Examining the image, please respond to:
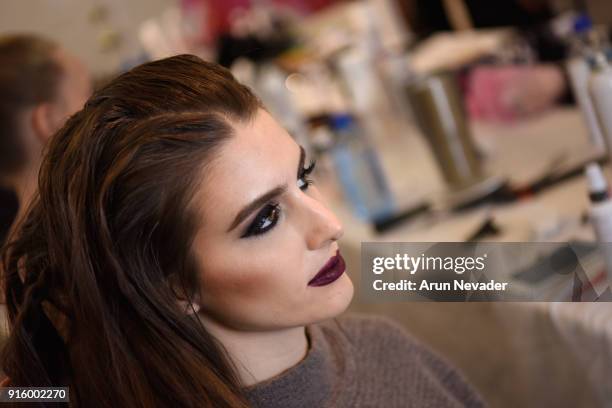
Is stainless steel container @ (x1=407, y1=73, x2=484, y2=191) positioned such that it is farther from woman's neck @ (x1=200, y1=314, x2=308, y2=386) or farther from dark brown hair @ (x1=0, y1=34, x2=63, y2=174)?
dark brown hair @ (x1=0, y1=34, x2=63, y2=174)

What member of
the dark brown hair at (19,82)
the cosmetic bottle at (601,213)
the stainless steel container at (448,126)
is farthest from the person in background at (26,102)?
the cosmetic bottle at (601,213)

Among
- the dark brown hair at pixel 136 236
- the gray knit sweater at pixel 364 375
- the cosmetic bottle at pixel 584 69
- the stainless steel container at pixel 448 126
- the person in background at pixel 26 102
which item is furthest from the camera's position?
→ the person in background at pixel 26 102

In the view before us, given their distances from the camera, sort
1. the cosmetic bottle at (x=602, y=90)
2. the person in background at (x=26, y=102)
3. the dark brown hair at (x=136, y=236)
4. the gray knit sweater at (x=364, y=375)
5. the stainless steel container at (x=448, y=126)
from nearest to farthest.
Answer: the dark brown hair at (x=136, y=236), the gray knit sweater at (x=364, y=375), the cosmetic bottle at (x=602, y=90), the stainless steel container at (x=448, y=126), the person in background at (x=26, y=102)

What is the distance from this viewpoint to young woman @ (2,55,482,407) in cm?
66

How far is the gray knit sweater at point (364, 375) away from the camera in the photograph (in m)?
0.78

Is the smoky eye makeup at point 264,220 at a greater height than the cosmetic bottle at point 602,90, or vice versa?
the smoky eye makeup at point 264,220

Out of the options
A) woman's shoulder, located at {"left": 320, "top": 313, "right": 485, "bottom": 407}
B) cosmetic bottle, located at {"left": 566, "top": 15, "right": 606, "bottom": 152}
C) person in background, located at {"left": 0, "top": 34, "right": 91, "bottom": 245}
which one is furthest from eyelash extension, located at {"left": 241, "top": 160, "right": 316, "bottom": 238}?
person in background, located at {"left": 0, "top": 34, "right": 91, "bottom": 245}

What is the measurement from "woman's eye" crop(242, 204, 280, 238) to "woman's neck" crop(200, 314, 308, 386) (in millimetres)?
120

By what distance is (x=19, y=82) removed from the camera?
162 cm

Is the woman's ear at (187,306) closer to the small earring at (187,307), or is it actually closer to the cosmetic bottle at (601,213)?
the small earring at (187,307)

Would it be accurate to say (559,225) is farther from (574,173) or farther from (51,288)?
(51,288)

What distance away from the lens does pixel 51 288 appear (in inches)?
28.5

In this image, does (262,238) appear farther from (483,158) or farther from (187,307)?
(483,158)

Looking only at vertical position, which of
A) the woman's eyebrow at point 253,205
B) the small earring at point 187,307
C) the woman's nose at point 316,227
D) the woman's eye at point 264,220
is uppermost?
the woman's eyebrow at point 253,205
